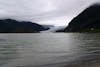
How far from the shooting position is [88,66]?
18.0m

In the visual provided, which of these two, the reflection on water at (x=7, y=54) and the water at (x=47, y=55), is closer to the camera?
the water at (x=47, y=55)

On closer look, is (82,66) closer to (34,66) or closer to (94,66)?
(94,66)

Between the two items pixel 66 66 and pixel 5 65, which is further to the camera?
pixel 5 65

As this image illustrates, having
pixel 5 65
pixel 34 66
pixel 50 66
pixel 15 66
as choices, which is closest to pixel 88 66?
pixel 50 66

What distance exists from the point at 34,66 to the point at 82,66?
473 centimetres

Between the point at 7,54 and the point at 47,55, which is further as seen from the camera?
the point at 7,54

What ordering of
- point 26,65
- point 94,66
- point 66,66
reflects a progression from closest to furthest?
1. point 94,66
2. point 66,66
3. point 26,65

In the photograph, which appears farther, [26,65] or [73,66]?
[26,65]

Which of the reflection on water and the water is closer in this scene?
the water

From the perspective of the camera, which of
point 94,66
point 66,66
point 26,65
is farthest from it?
point 26,65

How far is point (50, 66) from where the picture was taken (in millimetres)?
19172

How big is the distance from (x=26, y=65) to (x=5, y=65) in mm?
2221

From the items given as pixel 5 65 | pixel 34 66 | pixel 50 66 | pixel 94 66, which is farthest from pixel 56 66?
pixel 5 65

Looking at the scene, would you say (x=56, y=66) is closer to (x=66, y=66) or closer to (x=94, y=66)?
(x=66, y=66)
